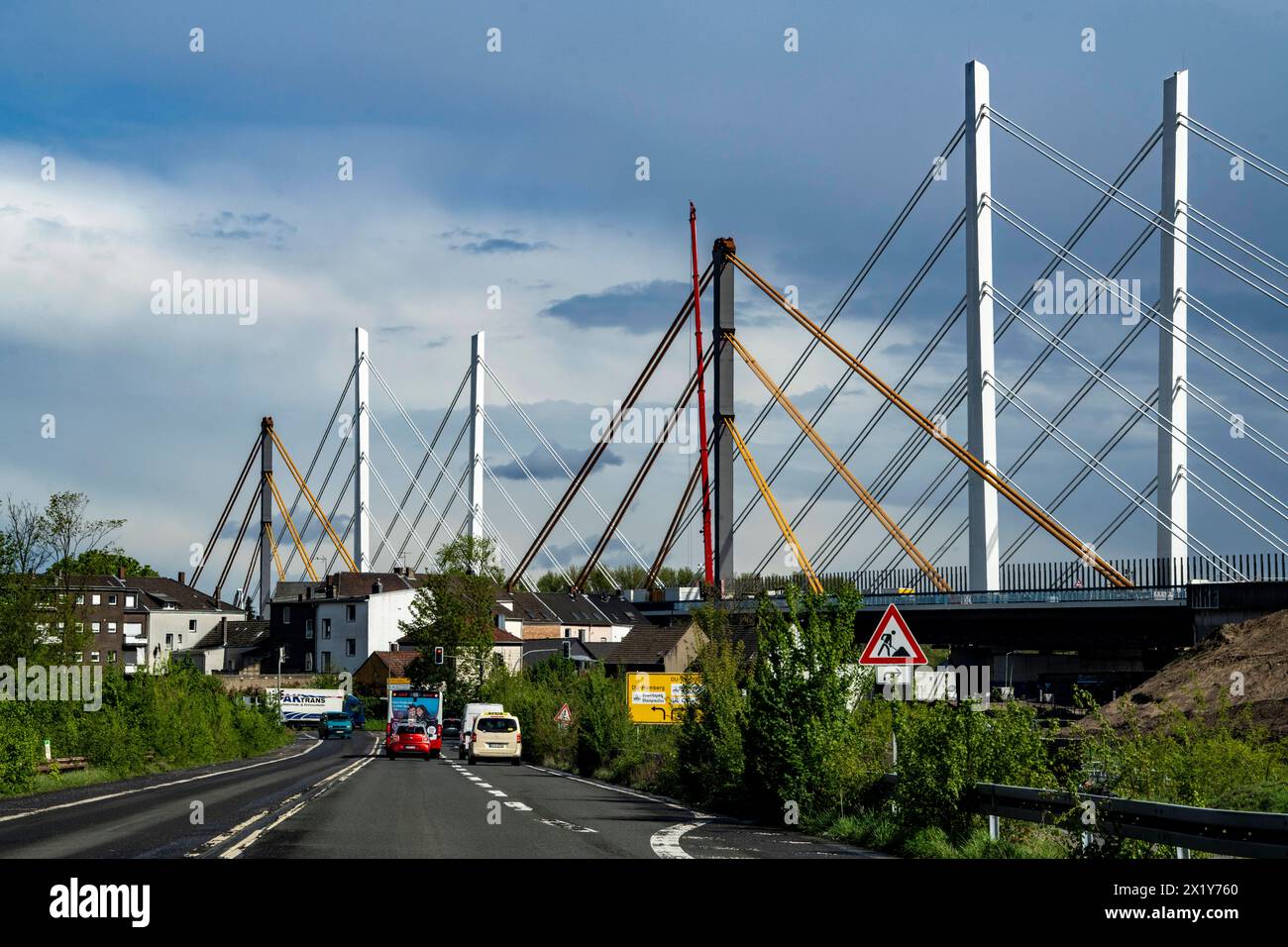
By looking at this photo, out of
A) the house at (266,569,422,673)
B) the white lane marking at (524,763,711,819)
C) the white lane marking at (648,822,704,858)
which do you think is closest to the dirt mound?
the white lane marking at (524,763,711,819)

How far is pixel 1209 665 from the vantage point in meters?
40.0

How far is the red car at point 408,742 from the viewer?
58.5 m

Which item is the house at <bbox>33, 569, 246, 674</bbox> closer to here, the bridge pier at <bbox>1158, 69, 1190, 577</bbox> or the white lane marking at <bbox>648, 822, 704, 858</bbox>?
the bridge pier at <bbox>1158, 69, 1190, 577</bbox>

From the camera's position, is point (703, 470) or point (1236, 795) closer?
point (1236, 795)

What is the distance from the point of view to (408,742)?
58719 mm

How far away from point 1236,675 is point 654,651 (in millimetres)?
58138

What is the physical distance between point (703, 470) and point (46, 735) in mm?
48891

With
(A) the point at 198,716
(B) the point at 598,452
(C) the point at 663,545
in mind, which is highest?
(B) the point at 598,452

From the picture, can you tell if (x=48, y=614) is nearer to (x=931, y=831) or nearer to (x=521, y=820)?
(x=521, y=820)

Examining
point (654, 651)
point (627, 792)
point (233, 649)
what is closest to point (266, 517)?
point (233, 649)

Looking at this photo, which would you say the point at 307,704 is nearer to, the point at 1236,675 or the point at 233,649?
the point at 233,649

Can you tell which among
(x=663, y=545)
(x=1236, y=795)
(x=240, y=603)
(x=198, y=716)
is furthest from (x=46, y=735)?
(x=240, y=603)

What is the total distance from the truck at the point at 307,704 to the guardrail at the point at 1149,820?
95557 millimetres

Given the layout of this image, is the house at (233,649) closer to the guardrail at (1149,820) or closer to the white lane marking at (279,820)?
the white lane marking at (279,820)
